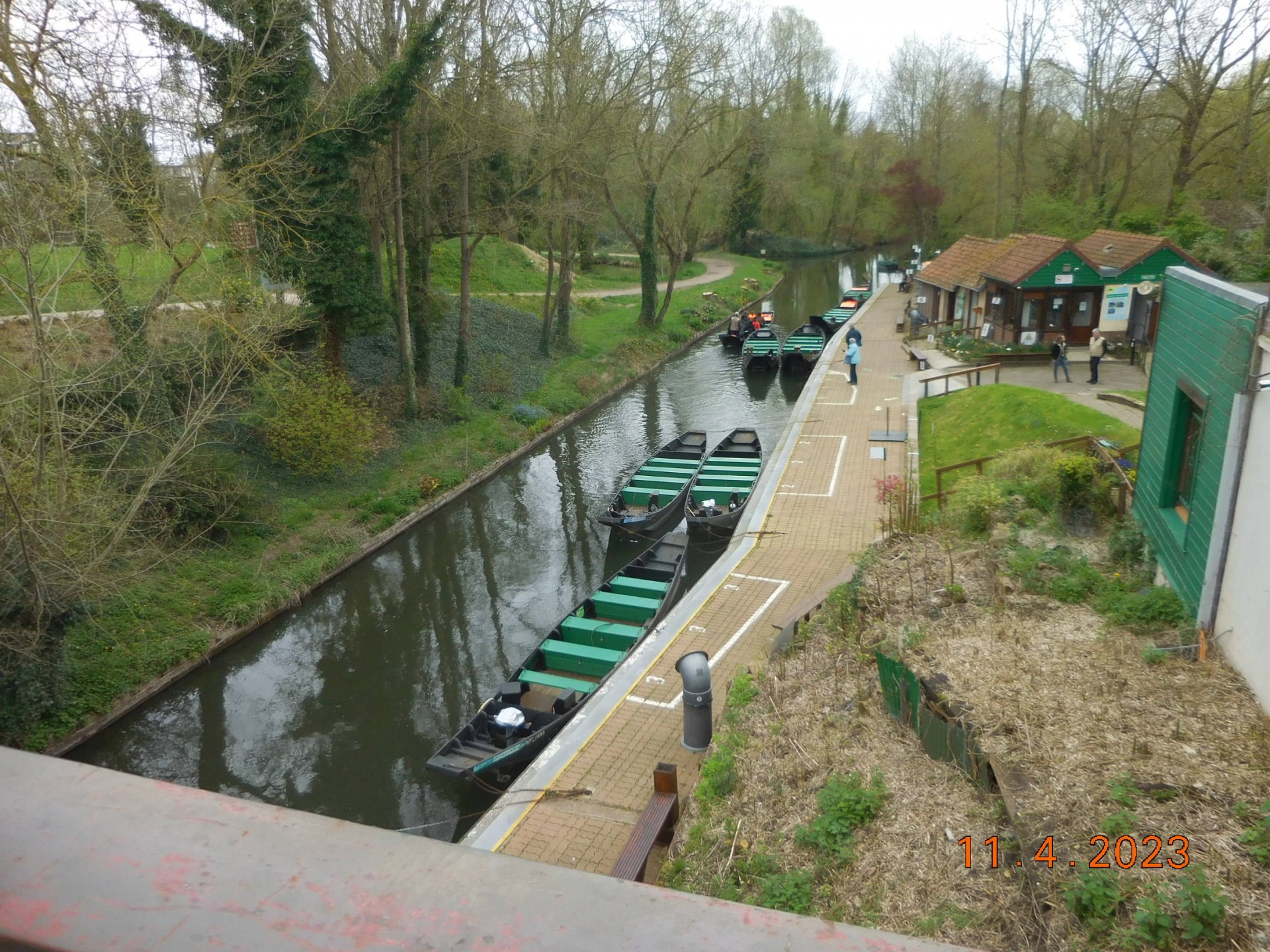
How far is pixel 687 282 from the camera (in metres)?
52.2

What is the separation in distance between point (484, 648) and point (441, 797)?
378 centimetres

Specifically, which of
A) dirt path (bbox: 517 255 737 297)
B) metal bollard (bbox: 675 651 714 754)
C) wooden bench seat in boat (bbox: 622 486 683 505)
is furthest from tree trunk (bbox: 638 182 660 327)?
metal bollard (bbox: 675 651 714 754)

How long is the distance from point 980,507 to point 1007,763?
636 cm

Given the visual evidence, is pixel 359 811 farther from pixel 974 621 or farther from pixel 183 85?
pixel 183 85

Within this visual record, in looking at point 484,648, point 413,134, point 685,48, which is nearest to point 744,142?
point 685,48

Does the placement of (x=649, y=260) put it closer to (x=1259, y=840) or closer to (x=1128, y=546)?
(x=1128, y=546)

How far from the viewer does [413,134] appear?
74.4ft

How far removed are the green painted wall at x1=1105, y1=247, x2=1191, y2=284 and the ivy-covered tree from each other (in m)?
19.0

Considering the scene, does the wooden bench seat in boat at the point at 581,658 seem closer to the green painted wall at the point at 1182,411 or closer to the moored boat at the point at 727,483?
the moored boat at the point at 727,483

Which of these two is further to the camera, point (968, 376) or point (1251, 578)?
point (968, 376)

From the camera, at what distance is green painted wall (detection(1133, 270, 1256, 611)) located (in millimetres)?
7504

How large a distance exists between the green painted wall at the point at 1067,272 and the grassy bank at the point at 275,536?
1395 centimetres
